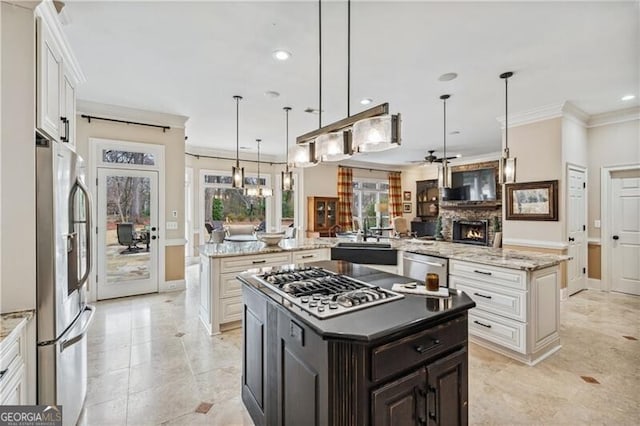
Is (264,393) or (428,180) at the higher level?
(428,180)

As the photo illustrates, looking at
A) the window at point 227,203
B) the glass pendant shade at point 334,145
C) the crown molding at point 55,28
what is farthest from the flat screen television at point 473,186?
the crown molding at point 55,28

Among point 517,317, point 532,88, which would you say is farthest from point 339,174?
point 517,317

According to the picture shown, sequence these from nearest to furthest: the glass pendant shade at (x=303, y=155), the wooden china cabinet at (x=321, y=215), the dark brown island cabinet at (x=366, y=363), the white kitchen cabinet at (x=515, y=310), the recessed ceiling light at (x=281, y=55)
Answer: the dark brown island cabinet at (x=366, y=363)
the glass pendant shade at (x=303, y=155)
the white kitchen cabinet at (x=515, y=310)
the recessed ceiling light at (x=281, y=55)
the wooden china cabinet at (x=321, y=215)

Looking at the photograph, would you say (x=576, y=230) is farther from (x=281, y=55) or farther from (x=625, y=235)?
(x=281, y=55)

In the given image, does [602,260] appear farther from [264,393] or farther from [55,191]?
[55,191]

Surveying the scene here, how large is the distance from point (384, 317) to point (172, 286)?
4646 mm

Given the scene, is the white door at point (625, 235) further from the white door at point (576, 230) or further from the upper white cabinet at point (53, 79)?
the upper white cabinet at point (53, 79)

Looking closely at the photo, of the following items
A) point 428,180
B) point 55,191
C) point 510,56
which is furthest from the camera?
point 428,180

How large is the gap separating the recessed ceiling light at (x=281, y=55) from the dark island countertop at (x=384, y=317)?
2251 millimetres

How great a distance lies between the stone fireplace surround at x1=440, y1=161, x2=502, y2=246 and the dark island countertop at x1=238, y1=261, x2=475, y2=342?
714 cm

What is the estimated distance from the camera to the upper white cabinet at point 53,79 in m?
1.65

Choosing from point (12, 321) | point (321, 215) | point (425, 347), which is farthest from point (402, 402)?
point (321, 215)

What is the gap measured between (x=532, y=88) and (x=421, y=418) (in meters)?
4.07

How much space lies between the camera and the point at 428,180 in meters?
9.82
